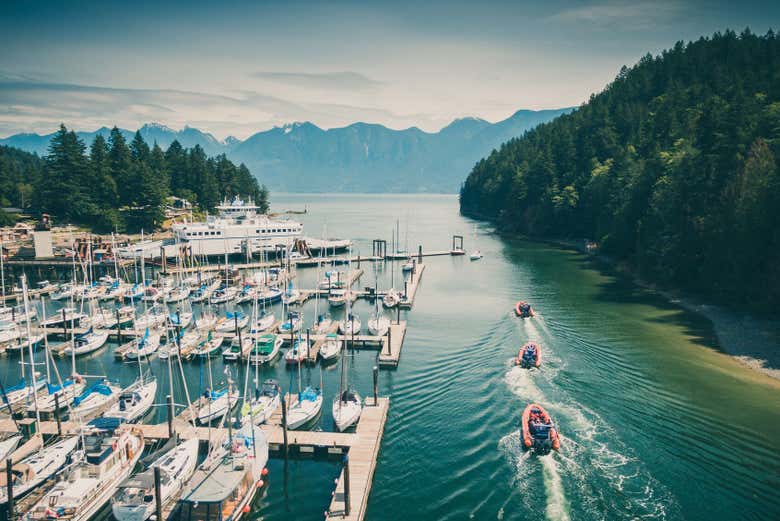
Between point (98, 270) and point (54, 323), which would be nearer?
point (54, 323)

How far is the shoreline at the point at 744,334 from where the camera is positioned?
38781 mm

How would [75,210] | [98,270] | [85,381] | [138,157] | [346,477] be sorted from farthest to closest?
[138,157] < [75,210] < [98,270] < [85,381] < [346,477]

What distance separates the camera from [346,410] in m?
31.1

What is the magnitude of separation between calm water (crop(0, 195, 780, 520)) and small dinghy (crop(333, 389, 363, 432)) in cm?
173

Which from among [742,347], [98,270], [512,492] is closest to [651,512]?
[512,492]

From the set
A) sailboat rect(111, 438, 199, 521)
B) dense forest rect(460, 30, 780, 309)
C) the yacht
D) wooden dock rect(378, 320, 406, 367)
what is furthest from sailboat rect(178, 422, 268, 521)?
the yacht

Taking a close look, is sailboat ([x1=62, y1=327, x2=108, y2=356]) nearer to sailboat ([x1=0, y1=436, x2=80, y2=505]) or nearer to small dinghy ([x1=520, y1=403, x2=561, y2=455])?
sailboat ([x1=0, y1=436, x2=80, y2=505])

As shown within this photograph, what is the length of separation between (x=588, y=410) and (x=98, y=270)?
8146cm

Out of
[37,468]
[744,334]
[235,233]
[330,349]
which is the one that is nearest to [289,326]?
[330,349]

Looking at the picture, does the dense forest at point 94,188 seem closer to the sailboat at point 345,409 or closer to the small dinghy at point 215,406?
the small dinghy at point 215,406

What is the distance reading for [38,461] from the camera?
25.7m

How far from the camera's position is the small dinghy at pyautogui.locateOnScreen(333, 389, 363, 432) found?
3038cm

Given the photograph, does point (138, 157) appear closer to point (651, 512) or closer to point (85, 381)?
point (85, 381)

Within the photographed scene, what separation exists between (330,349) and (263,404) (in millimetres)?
12535
